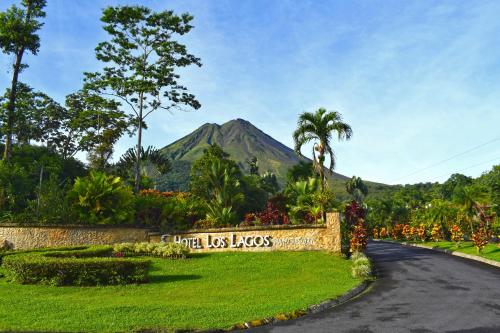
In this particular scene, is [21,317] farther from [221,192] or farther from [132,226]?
[221,192]

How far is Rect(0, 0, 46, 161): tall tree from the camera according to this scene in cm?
3378

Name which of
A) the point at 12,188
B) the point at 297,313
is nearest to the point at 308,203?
the point at 297,313

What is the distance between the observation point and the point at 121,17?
34.8m

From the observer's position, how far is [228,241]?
82.5ft

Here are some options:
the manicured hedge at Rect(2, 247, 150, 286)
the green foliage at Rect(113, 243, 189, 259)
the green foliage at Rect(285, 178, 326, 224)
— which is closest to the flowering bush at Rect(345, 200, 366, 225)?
the green foliage at Rect(285, 178, 326, 224)

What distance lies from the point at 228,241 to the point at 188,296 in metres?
11.0

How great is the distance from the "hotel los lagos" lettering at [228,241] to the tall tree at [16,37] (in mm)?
17803

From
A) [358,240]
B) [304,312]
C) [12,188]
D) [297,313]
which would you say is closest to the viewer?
[297,313]

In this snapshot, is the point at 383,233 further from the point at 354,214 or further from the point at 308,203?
the point at 354,214

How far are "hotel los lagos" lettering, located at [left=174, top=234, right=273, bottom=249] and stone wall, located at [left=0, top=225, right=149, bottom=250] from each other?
4765 millimetres

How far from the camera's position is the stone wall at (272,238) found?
2320 centimetres

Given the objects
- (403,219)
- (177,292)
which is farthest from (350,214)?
(403,219)

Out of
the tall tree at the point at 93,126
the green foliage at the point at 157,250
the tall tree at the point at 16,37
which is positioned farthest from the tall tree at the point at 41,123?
the green foliage at the point at 157,250

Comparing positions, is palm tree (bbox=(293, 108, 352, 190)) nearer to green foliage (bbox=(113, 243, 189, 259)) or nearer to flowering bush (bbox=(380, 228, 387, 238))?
green foliage (bbox=(113, 243, 189, 259))
